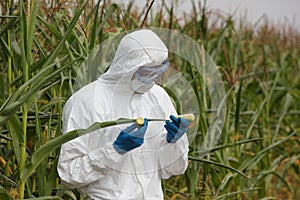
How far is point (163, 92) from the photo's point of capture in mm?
2691

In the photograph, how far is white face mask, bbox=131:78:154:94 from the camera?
2.51 m

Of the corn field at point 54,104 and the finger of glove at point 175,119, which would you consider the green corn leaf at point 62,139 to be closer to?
the corn field at point 54,104

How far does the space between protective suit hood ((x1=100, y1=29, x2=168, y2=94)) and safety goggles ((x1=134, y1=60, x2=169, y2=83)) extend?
0.02 metres

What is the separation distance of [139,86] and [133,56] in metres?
0.12

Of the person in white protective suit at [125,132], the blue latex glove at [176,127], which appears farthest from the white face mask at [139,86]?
the blue latex glove at [176,127]

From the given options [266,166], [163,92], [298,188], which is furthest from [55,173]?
[298,188]

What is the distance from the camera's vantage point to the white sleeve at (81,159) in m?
→ 2.45

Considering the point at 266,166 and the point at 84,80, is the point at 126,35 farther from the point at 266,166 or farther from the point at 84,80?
the point at 266,166

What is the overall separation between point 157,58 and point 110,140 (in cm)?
31

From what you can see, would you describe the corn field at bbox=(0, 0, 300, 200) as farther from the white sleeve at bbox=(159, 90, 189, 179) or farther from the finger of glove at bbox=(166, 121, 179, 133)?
the finger of glove at bbox=(166, 121, 179, 133)

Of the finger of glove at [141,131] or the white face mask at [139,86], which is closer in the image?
the finger of glove at [141,131]

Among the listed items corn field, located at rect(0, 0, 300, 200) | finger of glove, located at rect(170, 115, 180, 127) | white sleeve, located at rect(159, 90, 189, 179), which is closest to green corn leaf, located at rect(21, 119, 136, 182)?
corn field, located at rect(0, 0, 300, 200)

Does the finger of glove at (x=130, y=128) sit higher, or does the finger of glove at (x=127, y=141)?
the finger of glove at (x=130, y=128)

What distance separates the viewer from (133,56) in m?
2.45
